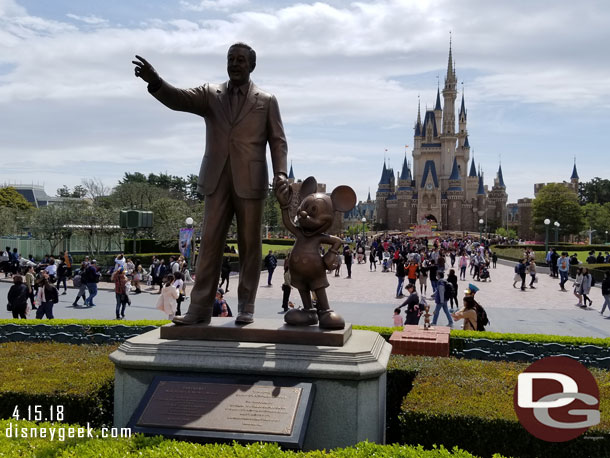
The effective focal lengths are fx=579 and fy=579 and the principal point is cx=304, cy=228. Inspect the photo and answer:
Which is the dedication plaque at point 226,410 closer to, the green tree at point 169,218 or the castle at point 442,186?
the green tree at point 169,218

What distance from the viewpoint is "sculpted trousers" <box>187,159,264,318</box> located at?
5.77 meters

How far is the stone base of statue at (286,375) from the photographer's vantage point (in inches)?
185

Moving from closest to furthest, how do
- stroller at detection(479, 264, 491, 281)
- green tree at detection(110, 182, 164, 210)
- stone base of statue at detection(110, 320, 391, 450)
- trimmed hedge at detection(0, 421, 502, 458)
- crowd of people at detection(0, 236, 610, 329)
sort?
1. trimmed hedge at detection(0, 421, 502, 458)
2. stone base of statue at detection(110, 320, 391, 450)
3. crowd of people at detection(0, 236, 610, 329)
4. stroller at detection(479, 264, 491, 281)
5. green tree at detection(110, 182, 164, 210)

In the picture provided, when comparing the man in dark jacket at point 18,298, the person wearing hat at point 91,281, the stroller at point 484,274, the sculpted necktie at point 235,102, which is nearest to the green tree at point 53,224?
the person wearing hat at point 91,281

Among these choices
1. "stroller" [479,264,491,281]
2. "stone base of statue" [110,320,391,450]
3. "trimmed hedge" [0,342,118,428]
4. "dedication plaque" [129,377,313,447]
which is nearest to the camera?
"dedication plaque" [129,377,313,447]

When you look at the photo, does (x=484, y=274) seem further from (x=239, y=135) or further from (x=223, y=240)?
(x=239, y=135)

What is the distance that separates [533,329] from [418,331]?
227 inches

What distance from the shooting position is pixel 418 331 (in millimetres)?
8086

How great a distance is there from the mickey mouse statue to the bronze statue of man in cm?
39

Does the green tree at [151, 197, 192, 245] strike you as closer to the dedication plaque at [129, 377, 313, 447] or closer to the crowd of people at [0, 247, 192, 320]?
the crowd of people at [0, 247, 192, 320]

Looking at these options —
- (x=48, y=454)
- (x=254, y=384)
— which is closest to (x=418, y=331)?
(x=254, y=384)

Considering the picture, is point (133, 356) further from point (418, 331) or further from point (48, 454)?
point (418, 331)

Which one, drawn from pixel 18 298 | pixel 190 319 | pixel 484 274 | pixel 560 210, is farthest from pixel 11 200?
pixel 190 319

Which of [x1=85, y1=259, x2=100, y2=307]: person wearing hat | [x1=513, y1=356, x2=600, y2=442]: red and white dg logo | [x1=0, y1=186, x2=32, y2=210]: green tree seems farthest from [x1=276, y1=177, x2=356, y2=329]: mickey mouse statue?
[x1=0, y1=186, x2=32, y2=210]: green tree
